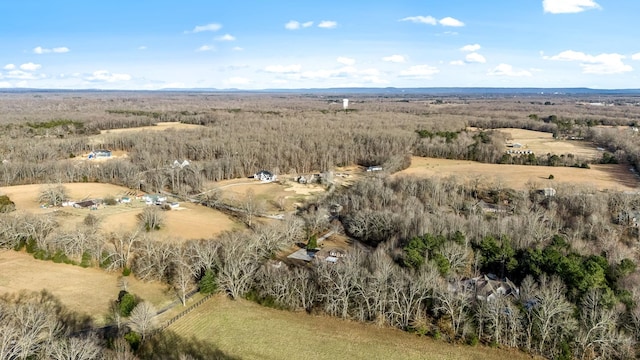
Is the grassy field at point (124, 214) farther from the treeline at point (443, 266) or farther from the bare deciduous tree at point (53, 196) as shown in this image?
the treeline at point (443, 266)

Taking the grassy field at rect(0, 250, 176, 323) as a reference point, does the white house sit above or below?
above

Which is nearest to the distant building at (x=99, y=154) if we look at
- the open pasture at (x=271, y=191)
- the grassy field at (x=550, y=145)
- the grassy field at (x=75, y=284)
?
the open pasture at (x=271, y=191)

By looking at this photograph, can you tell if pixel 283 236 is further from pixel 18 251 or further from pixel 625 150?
pixel 625 150

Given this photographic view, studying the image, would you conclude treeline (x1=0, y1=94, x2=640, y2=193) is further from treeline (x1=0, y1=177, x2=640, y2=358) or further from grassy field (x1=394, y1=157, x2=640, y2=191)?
treeline (x1=0, y1=177, x2=640, y2=358)

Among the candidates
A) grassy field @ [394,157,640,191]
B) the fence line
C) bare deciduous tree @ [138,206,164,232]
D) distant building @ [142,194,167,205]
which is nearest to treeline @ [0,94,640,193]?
grassy field @ [394,157,640,191]

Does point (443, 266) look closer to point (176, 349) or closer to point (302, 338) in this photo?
point (302, 338)

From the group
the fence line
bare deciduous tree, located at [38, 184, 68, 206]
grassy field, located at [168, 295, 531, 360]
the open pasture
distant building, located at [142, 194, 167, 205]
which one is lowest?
grassy field, located at [168, 295, 531, 360]

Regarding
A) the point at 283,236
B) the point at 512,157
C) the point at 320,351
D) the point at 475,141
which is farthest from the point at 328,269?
the point at 475,141
